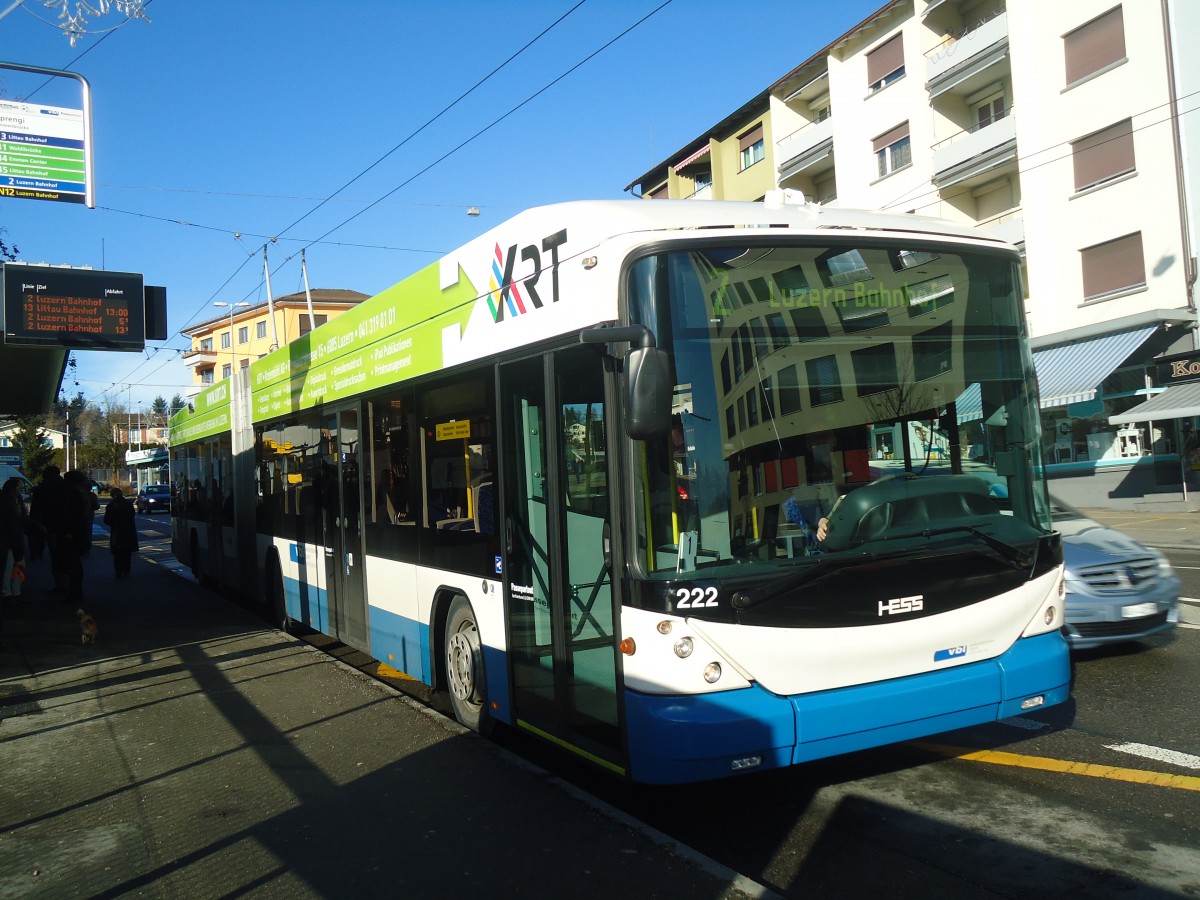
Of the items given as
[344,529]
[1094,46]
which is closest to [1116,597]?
[344,529]

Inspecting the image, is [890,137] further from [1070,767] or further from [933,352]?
[1070,767]

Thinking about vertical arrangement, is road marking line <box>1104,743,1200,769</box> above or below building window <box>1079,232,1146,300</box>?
below

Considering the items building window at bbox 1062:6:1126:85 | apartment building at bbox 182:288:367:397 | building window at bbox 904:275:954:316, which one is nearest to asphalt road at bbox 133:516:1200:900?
building window at bbox 904:275:954:316

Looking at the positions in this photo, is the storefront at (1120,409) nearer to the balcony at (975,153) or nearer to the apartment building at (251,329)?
the balcony at (975,153)

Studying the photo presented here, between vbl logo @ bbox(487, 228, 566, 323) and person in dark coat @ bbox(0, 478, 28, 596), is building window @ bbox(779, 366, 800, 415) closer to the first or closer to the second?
vbl logo @ bbox(487, 228, 566, 323)

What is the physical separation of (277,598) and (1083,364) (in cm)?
2037

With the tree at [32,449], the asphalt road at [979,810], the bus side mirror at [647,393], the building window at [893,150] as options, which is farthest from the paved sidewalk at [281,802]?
the tree at [32,449]

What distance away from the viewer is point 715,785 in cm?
573

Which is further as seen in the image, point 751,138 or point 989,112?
point 751,138

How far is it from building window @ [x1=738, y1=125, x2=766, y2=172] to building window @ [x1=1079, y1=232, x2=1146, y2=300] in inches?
665

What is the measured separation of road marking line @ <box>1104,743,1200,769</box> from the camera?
541 centimetres

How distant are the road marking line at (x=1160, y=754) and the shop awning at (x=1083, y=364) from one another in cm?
1954

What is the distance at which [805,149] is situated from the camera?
36.5 meters

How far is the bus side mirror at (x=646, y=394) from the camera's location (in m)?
4.44
